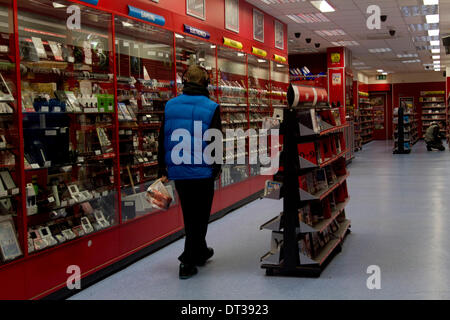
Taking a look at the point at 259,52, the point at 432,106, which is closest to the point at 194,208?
the point at 259,52

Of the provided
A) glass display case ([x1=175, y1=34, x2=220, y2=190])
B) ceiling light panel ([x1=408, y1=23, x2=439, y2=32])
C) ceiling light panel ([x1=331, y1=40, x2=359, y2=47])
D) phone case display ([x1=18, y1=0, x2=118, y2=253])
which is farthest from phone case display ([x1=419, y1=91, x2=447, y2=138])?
phone case display ([x1=18, y1=0, x2=118, y2=253])

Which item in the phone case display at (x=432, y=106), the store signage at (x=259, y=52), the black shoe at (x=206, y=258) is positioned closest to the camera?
the black shoe at (x=206, y=258)

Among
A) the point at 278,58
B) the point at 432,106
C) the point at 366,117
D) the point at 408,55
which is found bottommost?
the point at 366,117

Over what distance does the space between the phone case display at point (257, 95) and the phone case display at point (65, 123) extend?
435 centimetres

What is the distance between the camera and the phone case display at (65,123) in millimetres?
3930

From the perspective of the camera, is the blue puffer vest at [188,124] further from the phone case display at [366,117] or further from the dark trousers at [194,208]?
the phone case display at [366,117]

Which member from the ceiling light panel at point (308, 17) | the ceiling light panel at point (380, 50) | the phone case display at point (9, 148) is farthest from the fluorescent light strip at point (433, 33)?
the phone case display at point (9, 148)

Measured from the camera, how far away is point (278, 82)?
1062 cm

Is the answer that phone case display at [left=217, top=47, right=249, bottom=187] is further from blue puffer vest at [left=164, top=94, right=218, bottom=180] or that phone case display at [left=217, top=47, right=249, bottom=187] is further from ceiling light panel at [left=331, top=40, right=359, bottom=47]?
ceiling light panel at [left=331, top=40, right=359, bottom=47]

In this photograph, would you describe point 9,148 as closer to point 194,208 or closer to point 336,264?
point 194,208

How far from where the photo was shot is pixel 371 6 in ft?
33.5

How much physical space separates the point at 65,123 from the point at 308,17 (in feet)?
27.1

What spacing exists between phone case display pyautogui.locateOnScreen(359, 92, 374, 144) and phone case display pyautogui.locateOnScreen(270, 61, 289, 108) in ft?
50.3
